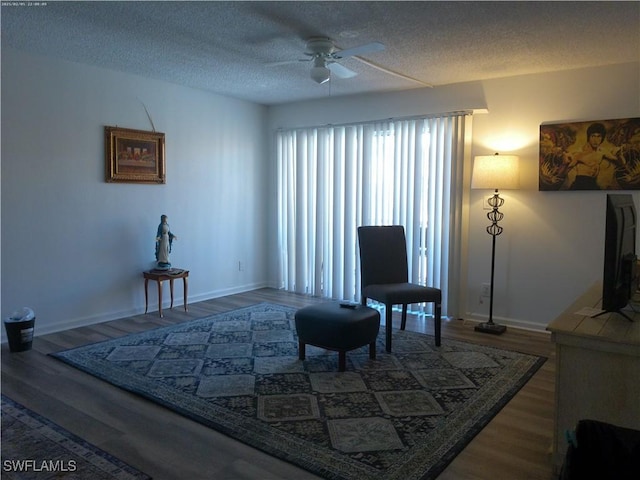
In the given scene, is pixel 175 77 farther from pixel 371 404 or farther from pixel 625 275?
pixel 625 275

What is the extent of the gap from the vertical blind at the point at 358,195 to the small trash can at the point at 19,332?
3151 millimetres

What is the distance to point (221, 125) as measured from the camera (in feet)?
19.0

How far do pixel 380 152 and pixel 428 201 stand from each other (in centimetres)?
82

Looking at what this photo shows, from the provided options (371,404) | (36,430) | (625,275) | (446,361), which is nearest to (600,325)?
(625,275)

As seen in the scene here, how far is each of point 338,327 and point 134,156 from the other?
292 cm

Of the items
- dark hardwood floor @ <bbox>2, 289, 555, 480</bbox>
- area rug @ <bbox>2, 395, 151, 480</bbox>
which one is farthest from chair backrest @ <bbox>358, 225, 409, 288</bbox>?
area rug @ <bbox>2, 395, 151, 480</bbox>

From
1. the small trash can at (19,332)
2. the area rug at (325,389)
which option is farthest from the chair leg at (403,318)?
the small trash can at (19,332)

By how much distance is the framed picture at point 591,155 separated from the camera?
4.02 m

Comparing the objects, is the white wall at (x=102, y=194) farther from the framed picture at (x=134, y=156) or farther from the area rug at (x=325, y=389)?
the area rug at (x=325, y=389)

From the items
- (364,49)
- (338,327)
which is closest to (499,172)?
(364,49)

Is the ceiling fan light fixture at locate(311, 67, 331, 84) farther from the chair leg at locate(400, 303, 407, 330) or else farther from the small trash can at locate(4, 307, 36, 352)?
the small trash can at locate(4, 307, 36, 352)

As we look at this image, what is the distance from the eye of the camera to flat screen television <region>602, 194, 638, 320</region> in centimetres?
214

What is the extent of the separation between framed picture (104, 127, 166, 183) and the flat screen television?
4.21m

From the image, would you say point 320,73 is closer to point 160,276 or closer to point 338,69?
point 338,69
